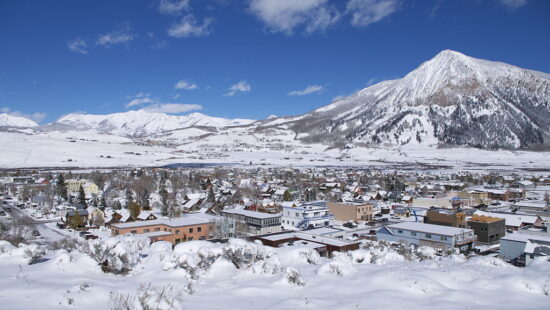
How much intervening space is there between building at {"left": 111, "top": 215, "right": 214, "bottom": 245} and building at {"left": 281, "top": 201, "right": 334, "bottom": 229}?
761 cm

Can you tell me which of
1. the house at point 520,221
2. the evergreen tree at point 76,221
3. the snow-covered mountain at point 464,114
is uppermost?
the snow-covered mountain at point 464,114

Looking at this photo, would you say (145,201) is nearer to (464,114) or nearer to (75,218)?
(75,218)

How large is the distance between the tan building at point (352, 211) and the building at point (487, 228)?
978 cm

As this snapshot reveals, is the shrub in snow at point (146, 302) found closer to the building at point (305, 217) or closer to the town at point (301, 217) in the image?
the town at point (301, 217)

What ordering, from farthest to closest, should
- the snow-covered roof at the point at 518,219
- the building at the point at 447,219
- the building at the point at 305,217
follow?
1. the building at the point at 305,217
2. the building at the point at 447,219
3. the snow-covered roof at the point at 518,219

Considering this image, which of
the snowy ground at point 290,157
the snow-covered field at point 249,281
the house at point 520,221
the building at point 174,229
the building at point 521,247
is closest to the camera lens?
the snow-covered field at point 249,281

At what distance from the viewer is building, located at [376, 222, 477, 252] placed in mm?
20859

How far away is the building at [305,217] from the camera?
29.1 meters

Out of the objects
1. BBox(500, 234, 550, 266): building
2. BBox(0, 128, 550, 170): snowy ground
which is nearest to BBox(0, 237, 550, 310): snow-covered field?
BBox(500, 234, 550, 266): building

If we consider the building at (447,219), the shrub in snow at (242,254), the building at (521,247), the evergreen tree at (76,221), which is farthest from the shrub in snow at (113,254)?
the building at (447,219)

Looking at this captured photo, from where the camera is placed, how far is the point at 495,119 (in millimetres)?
149500

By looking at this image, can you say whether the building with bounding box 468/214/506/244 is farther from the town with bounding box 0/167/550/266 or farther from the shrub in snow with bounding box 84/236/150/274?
the shrub in snow with bounding box 84/236/150/274

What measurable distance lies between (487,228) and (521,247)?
6383 millimetres

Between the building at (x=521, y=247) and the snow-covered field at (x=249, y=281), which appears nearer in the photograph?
the snow-covered field at (x=249, y=281)
